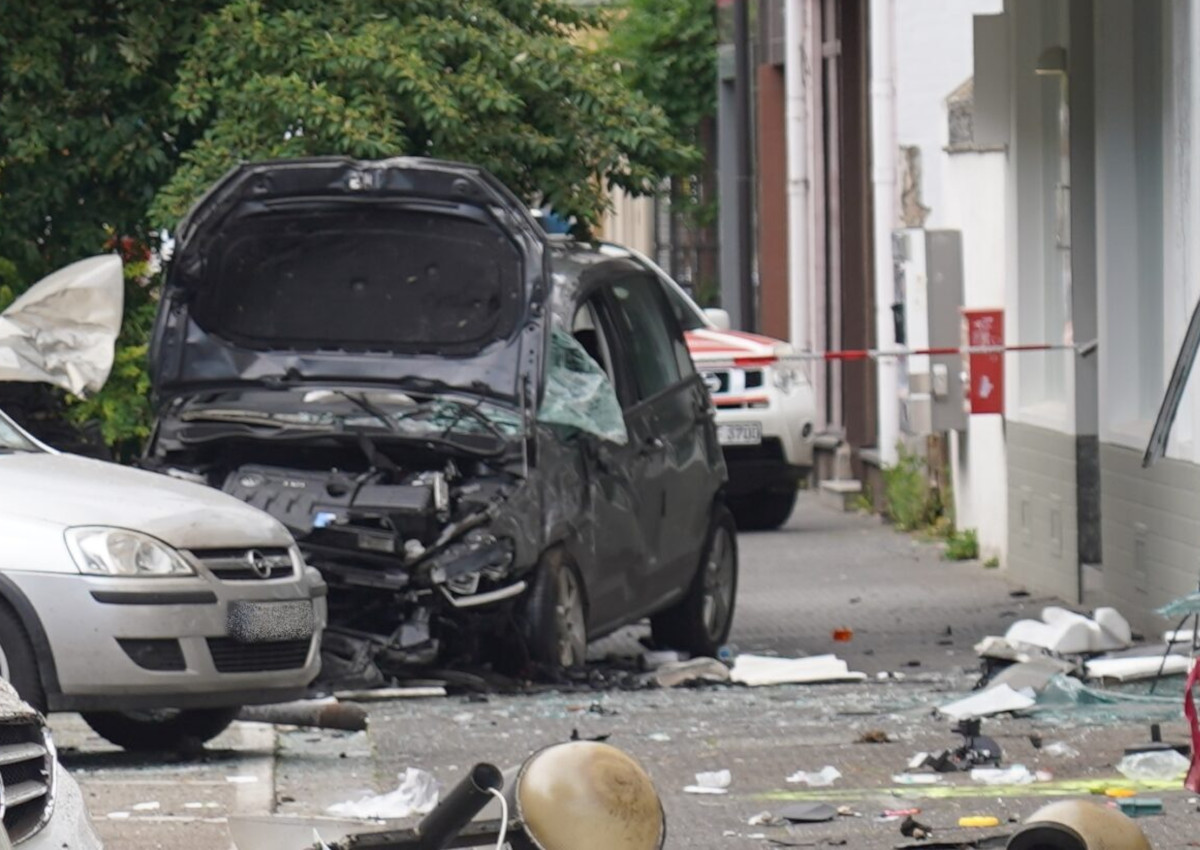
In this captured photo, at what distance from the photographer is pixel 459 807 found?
6195 mm

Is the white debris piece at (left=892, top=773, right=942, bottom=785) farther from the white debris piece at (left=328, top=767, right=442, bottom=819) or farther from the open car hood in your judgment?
the open car hood

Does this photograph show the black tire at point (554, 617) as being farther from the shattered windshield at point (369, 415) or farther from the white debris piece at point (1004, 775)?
the white debris piece at point (1004, 775)

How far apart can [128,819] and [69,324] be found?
16.0 feet

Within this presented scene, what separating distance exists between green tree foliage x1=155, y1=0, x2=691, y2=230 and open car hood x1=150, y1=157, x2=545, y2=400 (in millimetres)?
1295

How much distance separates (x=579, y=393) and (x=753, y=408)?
841cm

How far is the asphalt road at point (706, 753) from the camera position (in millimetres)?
8586

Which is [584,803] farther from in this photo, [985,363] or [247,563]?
[985,363]

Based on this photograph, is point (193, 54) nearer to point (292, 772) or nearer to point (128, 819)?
point (292, 772)

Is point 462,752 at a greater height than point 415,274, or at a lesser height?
lesser

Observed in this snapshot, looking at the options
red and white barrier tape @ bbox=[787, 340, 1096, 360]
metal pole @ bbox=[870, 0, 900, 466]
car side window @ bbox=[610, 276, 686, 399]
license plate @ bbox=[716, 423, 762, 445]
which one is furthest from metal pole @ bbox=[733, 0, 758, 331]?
car side window @ bbox=[610, 276, 686, 399]

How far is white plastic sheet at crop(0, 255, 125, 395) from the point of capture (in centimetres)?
1295

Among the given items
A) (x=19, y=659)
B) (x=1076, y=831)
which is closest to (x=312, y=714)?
(x=19, y=659)

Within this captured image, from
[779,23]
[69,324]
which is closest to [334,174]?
[69,324]

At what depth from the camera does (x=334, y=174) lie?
41.6 feet
